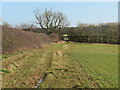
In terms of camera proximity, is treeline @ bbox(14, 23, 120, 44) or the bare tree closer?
treeline @ bbox(14, 23, 120, 44)

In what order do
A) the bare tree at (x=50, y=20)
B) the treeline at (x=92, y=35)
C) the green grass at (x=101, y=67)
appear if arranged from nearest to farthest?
the green grass at (x=101, y=67)
the treeline at (x=92, y=35)
the bare tree at (x=50, y=20)

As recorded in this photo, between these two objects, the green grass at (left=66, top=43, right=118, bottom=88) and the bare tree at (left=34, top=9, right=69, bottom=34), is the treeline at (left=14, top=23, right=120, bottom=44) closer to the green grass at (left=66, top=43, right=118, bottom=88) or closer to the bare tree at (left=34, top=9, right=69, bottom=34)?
the bare tree at (left=34, top=9, right=69, bottom=34)

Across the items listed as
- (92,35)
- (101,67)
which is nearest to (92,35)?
(92,35)

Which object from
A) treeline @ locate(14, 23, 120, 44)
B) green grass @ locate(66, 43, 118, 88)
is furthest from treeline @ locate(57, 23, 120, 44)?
green grass @ locate(66, 43, 118, 88)

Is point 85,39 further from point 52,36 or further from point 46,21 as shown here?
point 46,21

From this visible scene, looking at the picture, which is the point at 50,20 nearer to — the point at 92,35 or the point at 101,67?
the point at 92,35

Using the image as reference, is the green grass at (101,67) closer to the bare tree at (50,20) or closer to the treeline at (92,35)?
the treeline at (92,35)

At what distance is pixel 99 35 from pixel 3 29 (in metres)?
23.2

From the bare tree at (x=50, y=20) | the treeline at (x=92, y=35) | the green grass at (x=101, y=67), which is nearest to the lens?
the green grass at (x=101, y=67)

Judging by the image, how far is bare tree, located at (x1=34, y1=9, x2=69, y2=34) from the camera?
37812 mm

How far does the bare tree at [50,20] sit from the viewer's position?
37.8 m

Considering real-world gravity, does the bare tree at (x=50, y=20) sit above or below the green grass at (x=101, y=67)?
above

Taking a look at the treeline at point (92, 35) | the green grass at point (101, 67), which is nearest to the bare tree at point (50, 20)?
the treeline at point (92, 35)

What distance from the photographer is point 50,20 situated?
38000 mm
